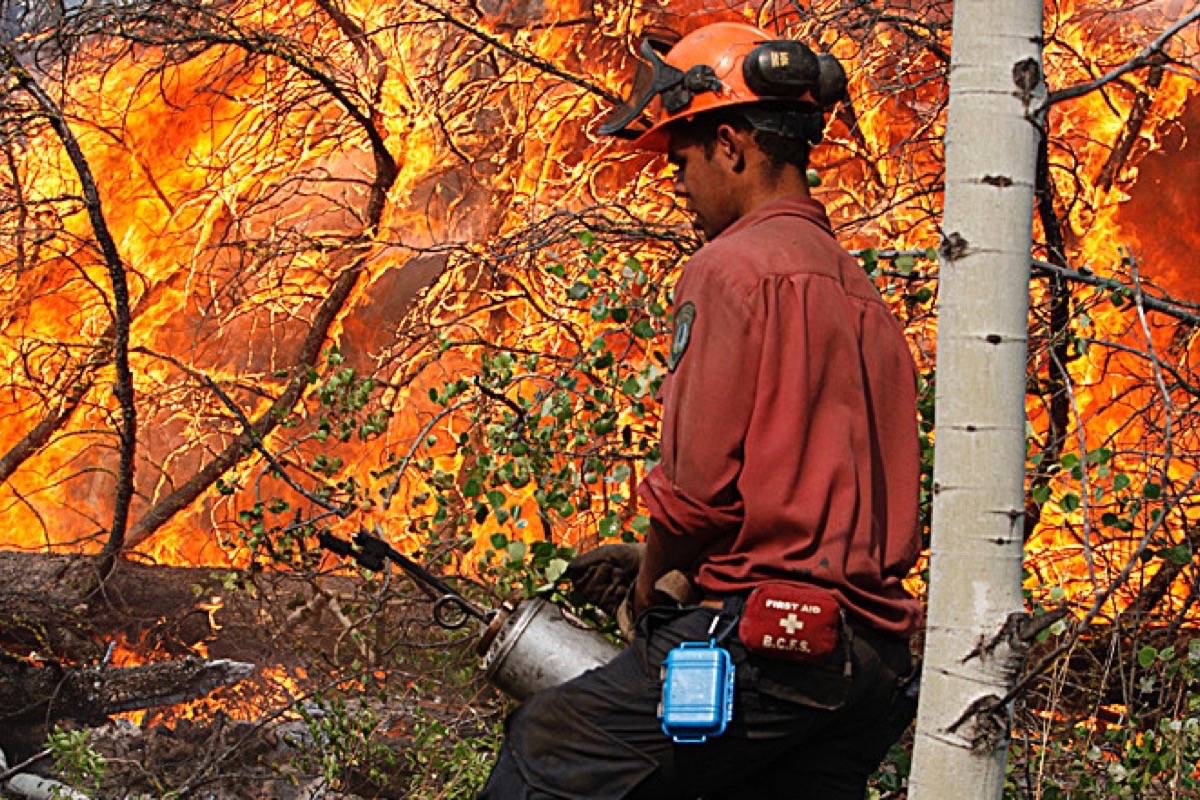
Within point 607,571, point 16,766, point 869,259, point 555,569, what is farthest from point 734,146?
point 16,766

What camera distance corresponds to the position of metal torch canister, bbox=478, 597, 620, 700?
3564mm

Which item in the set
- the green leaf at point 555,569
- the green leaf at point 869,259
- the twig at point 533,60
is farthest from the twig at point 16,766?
the green leaf at point 869,259

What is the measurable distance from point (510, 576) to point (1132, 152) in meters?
4.78

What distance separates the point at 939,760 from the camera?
311 cm

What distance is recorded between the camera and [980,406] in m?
3.10

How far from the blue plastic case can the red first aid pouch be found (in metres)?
0.07

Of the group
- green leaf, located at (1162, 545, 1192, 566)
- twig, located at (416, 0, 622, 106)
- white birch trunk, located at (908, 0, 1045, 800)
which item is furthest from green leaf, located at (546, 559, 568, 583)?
twig, located at (416, 0, 622, 106)

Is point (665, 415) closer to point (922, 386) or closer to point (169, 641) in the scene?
point (922, 386)

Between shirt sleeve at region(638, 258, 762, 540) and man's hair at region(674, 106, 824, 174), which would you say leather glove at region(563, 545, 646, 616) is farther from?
man's hair at region(674, 106, 824, 174)

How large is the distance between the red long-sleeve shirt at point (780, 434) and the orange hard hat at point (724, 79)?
0.33 m

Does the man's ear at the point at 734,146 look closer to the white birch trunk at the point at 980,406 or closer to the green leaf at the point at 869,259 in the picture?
the white birch trunk at the point at 980,406

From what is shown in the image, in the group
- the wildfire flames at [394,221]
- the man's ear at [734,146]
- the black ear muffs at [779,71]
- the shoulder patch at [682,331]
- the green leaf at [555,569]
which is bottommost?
the green leaf at [555,569]

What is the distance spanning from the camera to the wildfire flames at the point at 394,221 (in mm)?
7137

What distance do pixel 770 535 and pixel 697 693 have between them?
33 cm
